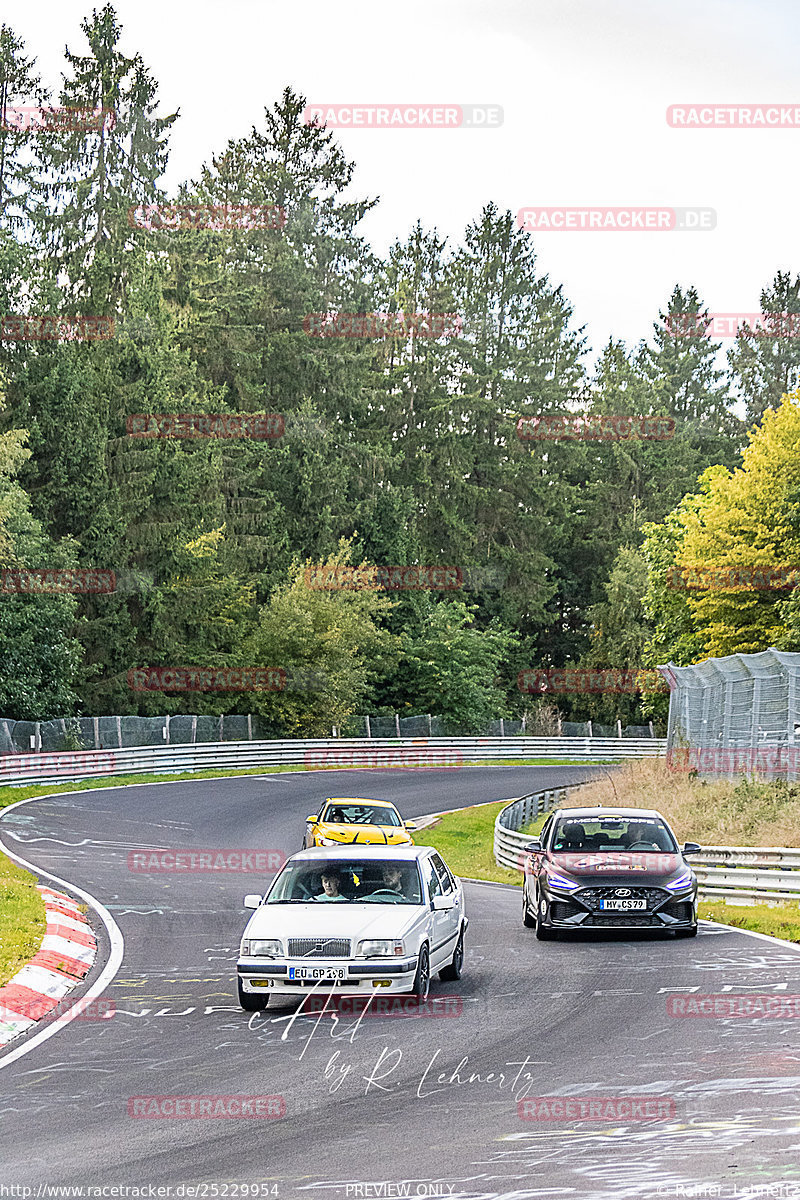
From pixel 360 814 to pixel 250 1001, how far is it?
13658 millimetres

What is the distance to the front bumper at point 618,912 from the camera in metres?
16.4

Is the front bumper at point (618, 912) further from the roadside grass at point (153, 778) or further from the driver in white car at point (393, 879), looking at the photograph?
the roadside grass at point (153, 778)

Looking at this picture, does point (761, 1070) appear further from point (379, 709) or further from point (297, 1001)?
point (379, 709)

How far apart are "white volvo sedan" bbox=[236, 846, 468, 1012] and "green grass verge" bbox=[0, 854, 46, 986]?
8.63 feet

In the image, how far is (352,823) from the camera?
25.4m

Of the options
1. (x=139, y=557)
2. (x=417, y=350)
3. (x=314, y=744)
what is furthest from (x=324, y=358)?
(x=314, y=744)

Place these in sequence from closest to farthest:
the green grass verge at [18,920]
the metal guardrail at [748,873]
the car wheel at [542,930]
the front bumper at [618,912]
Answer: the green grass verge at [18,920] < the front bumper at [618,912] < the car wheel at [542,930] < the metal guardrail at [748,873]

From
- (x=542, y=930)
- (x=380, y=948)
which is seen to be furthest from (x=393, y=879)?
(x=542, y=930)

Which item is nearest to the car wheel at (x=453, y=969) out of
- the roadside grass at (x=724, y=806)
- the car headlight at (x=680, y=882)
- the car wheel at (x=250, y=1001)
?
the car wheel at (x=250, y=1001)

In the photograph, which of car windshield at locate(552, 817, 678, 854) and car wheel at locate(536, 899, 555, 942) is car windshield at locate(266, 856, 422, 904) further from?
car windshield at locate(552, 817, 678, 854)

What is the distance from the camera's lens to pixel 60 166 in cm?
7056

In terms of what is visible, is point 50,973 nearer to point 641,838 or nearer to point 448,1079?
point 448,1079

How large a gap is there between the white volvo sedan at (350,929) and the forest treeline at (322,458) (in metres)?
29.6

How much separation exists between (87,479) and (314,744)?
14.3m
